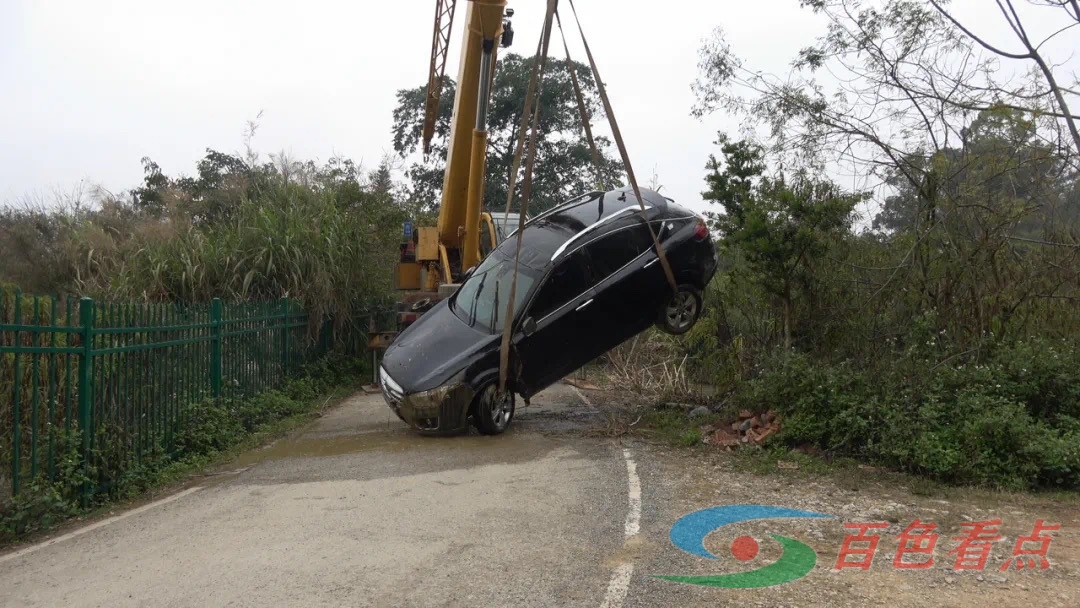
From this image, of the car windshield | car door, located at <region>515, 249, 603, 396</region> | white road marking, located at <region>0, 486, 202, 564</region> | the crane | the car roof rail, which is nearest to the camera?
white road marking, located at <region>0, 486, 202, 564</region>

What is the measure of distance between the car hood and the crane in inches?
104

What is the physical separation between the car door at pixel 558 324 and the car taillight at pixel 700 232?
1.50 m

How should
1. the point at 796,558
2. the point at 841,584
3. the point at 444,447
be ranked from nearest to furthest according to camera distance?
the point at 841,584 → the point at 796,558 → the point at 444,447

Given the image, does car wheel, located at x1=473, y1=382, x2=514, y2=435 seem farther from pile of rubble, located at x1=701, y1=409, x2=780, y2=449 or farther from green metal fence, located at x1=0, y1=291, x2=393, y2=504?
green metal fence, located at x1=0, y1=291, x2=393, y2=504

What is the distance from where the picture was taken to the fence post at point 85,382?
7.17 m

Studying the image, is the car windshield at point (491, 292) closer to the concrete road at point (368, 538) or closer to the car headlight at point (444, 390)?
the car headlight at point (444, 390)

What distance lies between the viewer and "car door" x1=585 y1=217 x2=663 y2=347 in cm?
1018

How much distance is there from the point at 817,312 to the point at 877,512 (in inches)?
158

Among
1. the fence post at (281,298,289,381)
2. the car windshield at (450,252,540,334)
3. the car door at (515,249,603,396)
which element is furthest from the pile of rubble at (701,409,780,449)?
the fence post at (281,298,289,381)

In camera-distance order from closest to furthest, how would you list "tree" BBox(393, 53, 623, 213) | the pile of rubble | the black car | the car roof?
the pile of rubble < the black car < the car roof < "tree" BBox(393, 53, 623, 213)

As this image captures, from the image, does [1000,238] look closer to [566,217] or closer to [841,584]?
[566,217]

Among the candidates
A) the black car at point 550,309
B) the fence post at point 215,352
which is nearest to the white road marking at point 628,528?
the black car at point 550,309

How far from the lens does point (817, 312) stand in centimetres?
1032

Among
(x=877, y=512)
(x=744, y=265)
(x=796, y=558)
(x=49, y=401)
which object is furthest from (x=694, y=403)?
(x=49, y=401)
